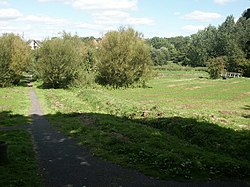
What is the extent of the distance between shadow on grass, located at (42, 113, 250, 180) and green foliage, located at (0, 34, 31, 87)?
36140 millimetres

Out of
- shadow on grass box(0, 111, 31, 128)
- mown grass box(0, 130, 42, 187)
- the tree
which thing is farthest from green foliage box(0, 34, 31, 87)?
mown grass box(0, 130, 42, 187)

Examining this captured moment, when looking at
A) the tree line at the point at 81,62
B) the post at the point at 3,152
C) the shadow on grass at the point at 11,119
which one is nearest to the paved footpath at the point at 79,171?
the post at the point at 3,152

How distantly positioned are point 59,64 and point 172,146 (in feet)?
133

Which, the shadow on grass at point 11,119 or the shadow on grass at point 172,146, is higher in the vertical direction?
the shadow on grass at point 172,146

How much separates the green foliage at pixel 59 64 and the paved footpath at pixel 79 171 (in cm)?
3750

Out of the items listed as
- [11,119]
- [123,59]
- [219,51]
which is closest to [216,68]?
[123,59]

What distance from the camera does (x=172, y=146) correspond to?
1487 centimetres

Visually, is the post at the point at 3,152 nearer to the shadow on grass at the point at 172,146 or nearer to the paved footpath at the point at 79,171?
the paved footpath at the point at 79,171

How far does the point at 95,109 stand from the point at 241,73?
6652 cm

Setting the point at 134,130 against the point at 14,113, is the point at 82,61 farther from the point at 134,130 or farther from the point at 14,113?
the point at 134,130

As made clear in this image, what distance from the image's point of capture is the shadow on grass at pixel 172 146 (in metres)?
11.9

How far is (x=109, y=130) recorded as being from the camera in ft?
61.5

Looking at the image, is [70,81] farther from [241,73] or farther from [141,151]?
[241,73]

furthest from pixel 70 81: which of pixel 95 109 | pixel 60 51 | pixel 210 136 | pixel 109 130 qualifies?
pixel 210 136
